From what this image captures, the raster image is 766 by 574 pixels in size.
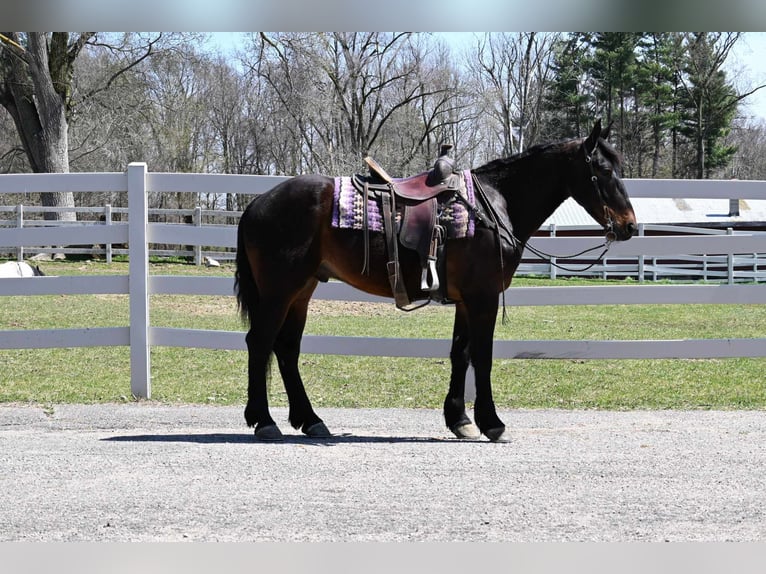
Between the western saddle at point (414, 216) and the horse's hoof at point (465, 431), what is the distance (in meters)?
0.87

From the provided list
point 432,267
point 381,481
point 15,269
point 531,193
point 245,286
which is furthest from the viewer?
point 15,269

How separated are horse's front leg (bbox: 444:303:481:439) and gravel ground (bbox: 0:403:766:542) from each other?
18 centimetres

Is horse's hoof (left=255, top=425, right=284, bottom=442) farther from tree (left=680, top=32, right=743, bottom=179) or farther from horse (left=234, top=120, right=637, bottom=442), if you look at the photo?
tree (left=680, top=32, right=743, bottom=179)

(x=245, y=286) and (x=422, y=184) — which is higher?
(x=422, y=184)

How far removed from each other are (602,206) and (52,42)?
23531 millimetres

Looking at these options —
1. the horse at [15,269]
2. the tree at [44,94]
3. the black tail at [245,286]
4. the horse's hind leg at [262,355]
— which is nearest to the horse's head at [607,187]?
the horse's hind leg at [262,355]

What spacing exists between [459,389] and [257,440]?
140cm

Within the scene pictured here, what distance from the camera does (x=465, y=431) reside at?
640 centimetres

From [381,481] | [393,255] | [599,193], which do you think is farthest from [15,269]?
[381,481]

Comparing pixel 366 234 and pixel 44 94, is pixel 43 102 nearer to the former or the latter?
pixel 44 94

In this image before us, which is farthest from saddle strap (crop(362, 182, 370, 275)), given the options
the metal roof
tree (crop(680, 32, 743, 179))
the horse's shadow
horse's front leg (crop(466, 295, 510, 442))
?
tree (crop(680, 32, 743, 179))

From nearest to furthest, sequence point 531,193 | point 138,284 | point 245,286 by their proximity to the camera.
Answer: point 245,286
point 531,193
point 138,284

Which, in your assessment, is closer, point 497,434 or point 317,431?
point 497,434

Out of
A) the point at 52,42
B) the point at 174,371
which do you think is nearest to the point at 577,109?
the point at 52,42
